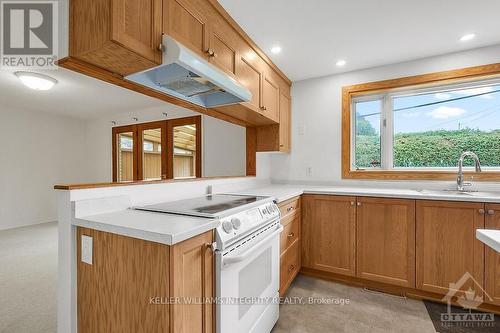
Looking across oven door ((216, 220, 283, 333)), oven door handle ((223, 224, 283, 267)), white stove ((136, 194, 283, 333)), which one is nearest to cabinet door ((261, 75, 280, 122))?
white stove ((136, 194, 283, 333))

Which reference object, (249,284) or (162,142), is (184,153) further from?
(249,284)

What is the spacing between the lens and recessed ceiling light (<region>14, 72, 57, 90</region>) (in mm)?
2824

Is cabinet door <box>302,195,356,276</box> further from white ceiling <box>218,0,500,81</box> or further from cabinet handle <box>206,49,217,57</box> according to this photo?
cabinet handle <box>206,49,217,57</box>

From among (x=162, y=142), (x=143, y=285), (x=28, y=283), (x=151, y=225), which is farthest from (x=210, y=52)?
(x=28, y=283)

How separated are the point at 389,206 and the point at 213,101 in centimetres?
184

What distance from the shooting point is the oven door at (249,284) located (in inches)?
43.5

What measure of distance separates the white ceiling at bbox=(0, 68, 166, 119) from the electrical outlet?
2.70 m

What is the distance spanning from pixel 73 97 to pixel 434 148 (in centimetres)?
528

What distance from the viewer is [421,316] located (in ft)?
5.87

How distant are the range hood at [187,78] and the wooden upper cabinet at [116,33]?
0.09 m

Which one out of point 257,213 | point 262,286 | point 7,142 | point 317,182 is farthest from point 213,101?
point 7,142

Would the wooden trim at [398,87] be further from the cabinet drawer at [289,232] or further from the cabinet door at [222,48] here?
the cabinet door at [222,48]

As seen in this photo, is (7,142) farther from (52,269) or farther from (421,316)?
(421,316)

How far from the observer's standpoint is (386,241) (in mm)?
2100
